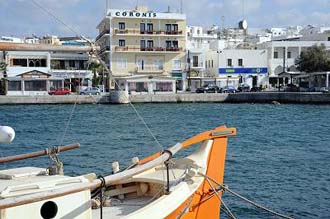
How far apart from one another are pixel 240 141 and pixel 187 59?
2059 inches

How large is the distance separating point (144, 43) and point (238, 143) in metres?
51.4

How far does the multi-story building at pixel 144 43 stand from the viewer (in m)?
76.9

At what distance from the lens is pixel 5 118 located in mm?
45531

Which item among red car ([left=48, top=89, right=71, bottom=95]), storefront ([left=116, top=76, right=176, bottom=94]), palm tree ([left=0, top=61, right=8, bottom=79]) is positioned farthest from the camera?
storefront ([left=116, top=76, right=176, bottom=94])

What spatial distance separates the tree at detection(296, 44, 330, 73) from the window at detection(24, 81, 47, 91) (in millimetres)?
38210

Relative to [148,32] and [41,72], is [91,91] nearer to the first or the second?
[41,72]

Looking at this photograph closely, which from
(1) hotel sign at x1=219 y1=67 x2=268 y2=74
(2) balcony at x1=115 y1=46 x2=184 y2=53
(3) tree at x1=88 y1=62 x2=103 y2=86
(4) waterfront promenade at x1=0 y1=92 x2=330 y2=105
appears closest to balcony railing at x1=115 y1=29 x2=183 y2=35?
(2) balcony at x1=115 y1=46 x2=184 y2=53

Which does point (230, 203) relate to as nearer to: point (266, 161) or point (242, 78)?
point (266, 161)

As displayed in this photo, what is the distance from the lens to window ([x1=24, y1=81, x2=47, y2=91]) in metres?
68.9

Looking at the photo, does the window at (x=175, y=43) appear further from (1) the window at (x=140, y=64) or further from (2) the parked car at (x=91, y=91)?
(2) the parked car at (x=91, y=91)

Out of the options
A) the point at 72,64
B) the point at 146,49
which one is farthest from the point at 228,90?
the point at 72,64

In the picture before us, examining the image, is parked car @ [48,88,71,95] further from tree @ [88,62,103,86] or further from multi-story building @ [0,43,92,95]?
tree @ [88,62,103,86]

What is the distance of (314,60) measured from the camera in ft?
259

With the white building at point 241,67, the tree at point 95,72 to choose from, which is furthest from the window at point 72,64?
the white building at point 241,67
